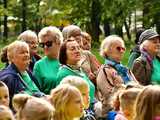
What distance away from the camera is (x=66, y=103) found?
557 centimetres

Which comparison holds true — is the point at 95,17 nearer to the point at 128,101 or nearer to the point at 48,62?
the point at 48,62

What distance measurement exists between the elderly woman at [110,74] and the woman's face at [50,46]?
0.69 meters

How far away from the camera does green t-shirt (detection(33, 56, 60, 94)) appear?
7.55 metres

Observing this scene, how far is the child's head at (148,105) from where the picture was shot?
4.72 m

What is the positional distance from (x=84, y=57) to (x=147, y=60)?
3.18ft

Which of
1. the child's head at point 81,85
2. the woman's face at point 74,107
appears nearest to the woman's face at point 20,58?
the child's head at point 81,85

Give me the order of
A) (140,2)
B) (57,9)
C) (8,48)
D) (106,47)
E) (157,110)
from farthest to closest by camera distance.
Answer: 1. (57,9)
2. (140,2)
3. (106,47)
4. (8,48)
5. (157,110)

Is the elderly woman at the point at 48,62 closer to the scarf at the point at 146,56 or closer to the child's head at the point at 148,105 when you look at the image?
the scarf at the point at 146,56

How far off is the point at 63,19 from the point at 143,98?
33413 millimetres

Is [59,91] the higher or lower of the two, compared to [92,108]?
higher

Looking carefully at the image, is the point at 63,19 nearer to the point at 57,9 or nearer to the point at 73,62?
the point at 57,9

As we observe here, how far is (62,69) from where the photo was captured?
293 inches

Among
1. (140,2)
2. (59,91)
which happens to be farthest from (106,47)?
(140,2)

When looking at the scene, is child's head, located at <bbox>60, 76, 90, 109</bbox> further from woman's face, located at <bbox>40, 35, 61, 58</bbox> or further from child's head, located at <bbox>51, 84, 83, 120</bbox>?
woman's face, located at <bbox>40, 35, 61, 58</bbox>
